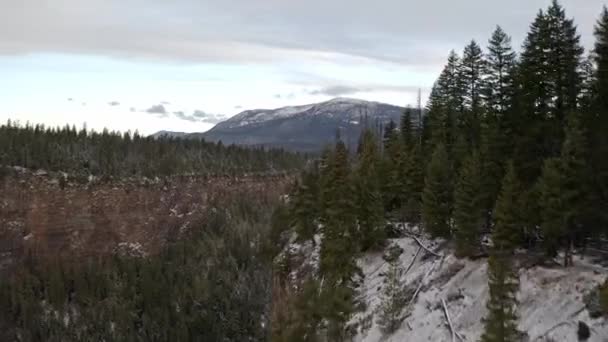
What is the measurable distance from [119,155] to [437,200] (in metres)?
89.4

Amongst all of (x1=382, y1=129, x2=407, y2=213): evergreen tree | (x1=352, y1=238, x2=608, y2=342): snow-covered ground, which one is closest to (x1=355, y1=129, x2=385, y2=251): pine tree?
(x1=352, y1=238, x2=608, y2=342): snow-covered ground

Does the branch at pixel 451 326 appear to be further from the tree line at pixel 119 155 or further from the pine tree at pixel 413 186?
the tree line at pixel 119 155

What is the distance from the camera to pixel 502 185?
38.4m

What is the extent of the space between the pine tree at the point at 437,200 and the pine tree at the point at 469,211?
4.01m

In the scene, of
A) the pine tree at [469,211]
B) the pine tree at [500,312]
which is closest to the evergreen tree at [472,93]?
the pine tree at [469,211]

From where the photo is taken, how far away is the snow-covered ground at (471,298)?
2875 cm

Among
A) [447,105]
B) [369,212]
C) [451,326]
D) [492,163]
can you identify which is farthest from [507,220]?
[447,105]

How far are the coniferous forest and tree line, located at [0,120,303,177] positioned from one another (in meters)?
0.53

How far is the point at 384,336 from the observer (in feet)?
125

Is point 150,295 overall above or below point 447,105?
below

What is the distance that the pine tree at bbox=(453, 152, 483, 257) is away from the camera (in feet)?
122

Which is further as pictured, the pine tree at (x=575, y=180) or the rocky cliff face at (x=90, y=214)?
the rocky cliff face at (x=90, y=214)

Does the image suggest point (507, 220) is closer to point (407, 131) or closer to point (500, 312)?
point (500, 312)

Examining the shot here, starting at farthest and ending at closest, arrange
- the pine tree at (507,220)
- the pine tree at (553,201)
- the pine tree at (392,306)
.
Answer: the pine tree at (392,306)
the pine tree at (507,220)
the pine tree at (553,201)
